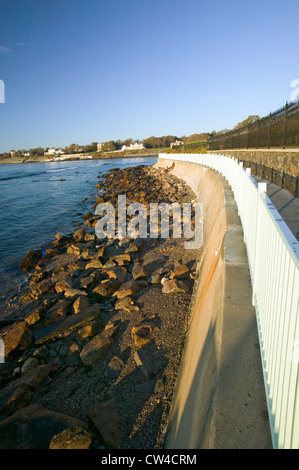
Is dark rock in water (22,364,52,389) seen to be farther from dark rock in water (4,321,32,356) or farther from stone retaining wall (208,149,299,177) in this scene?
stone retaining wall (208,149,299,177)

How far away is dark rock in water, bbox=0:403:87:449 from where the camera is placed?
3.18 m

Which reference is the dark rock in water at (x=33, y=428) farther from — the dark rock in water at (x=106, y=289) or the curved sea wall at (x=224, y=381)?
the dark rock in water at (x=106, y=289)

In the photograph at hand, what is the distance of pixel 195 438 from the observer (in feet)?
7.34

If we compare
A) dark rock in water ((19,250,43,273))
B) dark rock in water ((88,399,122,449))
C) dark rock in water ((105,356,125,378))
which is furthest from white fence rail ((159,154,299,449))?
dark rock in water ((19,250,43,273))

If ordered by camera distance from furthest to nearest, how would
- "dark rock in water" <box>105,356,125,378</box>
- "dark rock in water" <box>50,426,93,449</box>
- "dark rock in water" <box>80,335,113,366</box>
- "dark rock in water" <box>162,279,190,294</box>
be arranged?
"dark rock in water" <box>162,279,190,294</box> < "dark rock in water" <box>80,335,113,366</box> < "dark rock in water" <box>105,356,125,378</box> < "dark rock in water" <box>50,426,93,449</box>

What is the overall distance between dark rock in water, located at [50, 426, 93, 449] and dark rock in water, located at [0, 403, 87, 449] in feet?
0.37

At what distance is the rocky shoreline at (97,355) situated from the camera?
3346 millimetres

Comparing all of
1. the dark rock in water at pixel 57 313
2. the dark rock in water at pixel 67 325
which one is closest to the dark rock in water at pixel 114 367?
the dark rock in water at pixel 67 325

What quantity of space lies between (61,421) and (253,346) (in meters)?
2.44

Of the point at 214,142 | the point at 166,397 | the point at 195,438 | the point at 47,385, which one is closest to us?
the point at 195,438

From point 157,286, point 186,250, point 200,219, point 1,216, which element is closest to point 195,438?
point 157,286

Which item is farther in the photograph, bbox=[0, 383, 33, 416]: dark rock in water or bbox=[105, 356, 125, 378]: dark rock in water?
bbox=[105, 356, 125, 378]: dark rock in water

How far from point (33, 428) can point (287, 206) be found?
23.8 feet
